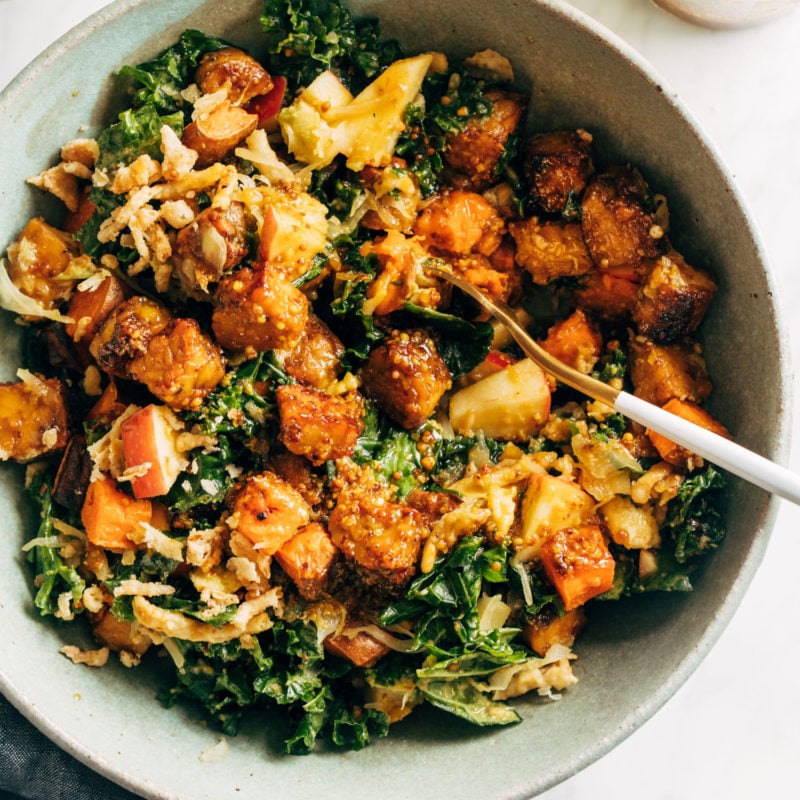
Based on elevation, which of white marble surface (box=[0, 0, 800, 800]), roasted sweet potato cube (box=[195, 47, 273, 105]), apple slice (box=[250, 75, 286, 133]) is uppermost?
roasted sweet potato cube (box=[195, 47, 273, 105])

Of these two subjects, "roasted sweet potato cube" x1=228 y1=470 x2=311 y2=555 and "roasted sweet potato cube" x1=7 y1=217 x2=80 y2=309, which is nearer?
"roasted sweet potato cube" x1=228 y1=470 x2=311 y2=555

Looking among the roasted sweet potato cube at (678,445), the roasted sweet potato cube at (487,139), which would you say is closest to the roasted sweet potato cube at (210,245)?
the roasted sweet potato cube at (487,139)

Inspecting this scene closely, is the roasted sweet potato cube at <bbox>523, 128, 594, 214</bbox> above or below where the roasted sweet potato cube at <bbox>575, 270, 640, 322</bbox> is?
above

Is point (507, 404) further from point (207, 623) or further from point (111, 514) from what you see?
point (111, 514)

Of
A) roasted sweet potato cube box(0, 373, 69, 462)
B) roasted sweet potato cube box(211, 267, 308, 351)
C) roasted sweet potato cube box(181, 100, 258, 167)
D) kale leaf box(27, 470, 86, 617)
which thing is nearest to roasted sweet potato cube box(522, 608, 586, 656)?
roasted sweet potato cube box(211, 267, 308, 351)

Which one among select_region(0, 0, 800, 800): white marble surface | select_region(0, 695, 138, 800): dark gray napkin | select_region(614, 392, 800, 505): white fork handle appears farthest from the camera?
select_region(0, 0, 800, 800): white marble surface

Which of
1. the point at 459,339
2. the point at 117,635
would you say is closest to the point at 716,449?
the point at 459,339

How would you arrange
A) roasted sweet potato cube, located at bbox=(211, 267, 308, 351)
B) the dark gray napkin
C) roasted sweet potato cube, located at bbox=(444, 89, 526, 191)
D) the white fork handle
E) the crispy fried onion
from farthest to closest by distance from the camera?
the dark gray napkin < roasted sweet potato cube, located at bbox=(444, 89, 526, 191) < the crispy fried onion < roasted sweet potato cube, located at bbox=(211, 267, 308, 351) < the white fork handle

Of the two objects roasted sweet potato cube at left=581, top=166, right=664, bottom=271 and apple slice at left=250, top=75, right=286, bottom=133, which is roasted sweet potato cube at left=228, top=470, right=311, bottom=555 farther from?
roasted sweet potato cube at left=581, top=166, right=664, bottom=271
